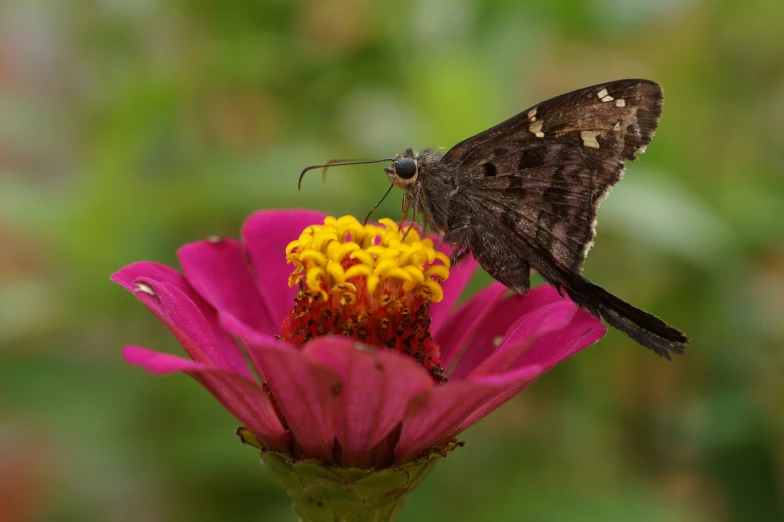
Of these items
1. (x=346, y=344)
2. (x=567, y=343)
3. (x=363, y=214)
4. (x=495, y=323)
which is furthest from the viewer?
(x=363, y=214)

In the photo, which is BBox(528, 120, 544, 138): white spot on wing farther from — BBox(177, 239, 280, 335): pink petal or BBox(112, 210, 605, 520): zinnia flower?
BBox(177, 239, 280, 335): pink petal

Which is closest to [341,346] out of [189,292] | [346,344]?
[346,344]

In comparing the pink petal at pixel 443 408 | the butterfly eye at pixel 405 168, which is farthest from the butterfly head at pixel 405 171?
the pink petal at pixel 443 408

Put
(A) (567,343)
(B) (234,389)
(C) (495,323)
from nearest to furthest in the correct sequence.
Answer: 1. (B) (234,389)
2. (A) (567,343)
3. (C) (495,323)

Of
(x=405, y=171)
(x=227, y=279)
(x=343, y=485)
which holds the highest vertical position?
(x=405, y=171)

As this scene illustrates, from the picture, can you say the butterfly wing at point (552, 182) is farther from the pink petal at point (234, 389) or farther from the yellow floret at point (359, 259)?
the pink petal at point (234, 389)

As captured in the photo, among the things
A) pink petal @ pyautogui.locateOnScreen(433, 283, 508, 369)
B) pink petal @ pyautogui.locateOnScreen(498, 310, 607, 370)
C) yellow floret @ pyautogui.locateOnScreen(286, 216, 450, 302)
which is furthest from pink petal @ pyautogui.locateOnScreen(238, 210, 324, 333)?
pink petal @ pyautogui.locateOnScreen(498, 310, 607, 370)

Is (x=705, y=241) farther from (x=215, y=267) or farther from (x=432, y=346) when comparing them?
(x=215, y=267)

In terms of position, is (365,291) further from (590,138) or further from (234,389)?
(590,138)
